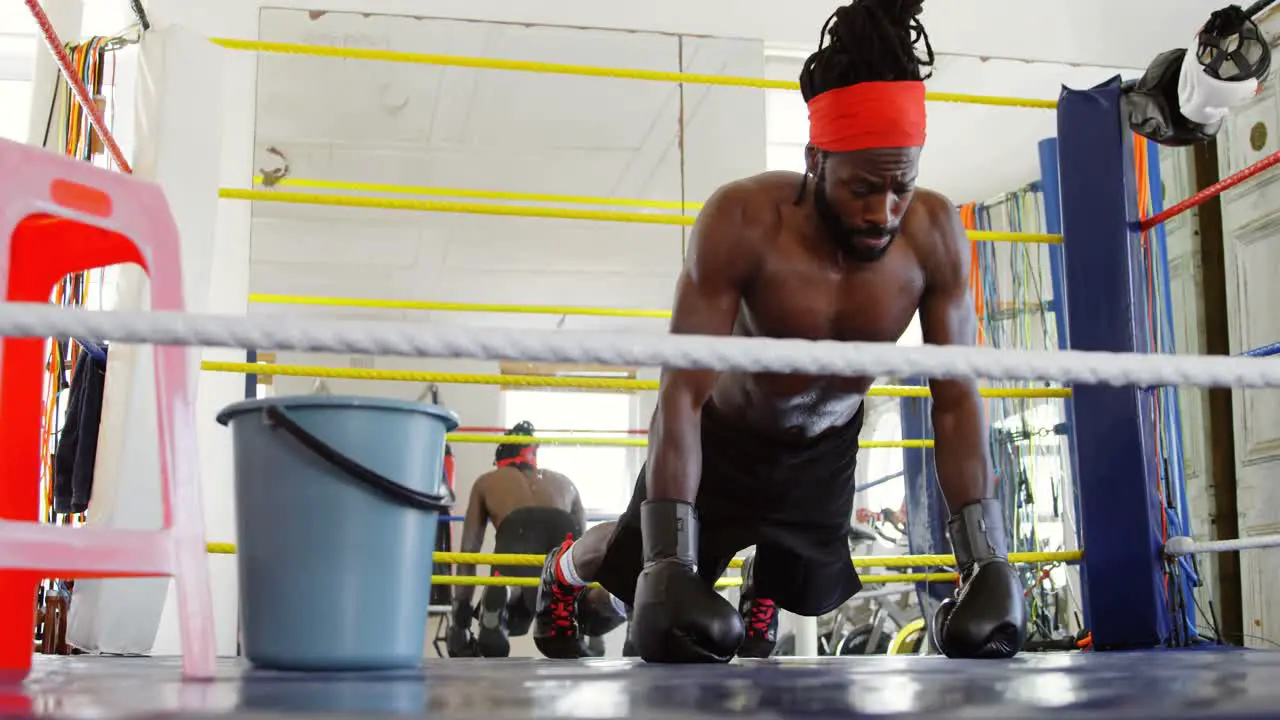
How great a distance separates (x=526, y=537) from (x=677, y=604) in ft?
7.26

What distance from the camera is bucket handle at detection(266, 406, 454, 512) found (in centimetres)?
133

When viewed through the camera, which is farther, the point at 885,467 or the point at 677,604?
the point at 885,467

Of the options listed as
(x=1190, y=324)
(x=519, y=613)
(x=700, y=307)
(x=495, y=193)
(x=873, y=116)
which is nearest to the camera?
(x=873, y=116)

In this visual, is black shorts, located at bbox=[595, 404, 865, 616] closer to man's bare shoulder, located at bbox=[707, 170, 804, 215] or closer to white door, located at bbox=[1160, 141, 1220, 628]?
man's bare shoulder, located at bbox=[707, 170, 804, 215]

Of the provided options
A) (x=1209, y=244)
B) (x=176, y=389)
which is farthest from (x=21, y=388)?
(x=1209, y=244)

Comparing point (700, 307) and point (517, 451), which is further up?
point (700, 307)

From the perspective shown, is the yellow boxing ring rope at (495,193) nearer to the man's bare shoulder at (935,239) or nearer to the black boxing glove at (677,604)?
the man's bare shoulder at (935,239)

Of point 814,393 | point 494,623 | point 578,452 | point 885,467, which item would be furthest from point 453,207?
point 885,467

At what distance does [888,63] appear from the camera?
158 centimetres

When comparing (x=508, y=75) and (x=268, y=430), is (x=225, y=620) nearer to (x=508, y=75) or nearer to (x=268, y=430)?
(x=508, y=75)

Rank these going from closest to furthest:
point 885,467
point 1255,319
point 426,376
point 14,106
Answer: point 426,376 < point 1255,319 < point 14,106 < point 885,467

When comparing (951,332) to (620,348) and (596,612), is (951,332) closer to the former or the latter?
(596,612)

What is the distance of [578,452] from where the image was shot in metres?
3.55

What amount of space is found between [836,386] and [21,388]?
1094 mm
